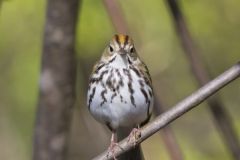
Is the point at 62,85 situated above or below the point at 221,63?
below

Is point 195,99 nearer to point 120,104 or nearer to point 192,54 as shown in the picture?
point 192,54

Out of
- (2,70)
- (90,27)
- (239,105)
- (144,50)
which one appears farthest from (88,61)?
(239,105)

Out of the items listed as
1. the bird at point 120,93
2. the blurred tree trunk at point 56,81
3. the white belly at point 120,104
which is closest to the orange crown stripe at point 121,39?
the bird at point 120,93

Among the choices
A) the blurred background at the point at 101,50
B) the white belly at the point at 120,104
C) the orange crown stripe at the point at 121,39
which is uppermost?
the blurred background at the point at 101,50

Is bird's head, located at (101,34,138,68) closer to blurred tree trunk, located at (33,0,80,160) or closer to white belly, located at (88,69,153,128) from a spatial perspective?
white belly, located at (88,69,153,128)

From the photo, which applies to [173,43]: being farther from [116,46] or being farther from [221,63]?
[116,46]

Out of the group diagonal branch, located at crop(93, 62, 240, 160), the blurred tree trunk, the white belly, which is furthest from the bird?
diagonal branch, located at crop(93, 62, 240, 160)

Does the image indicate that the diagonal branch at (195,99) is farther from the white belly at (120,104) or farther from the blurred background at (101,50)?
the blurred background at (101,50)
